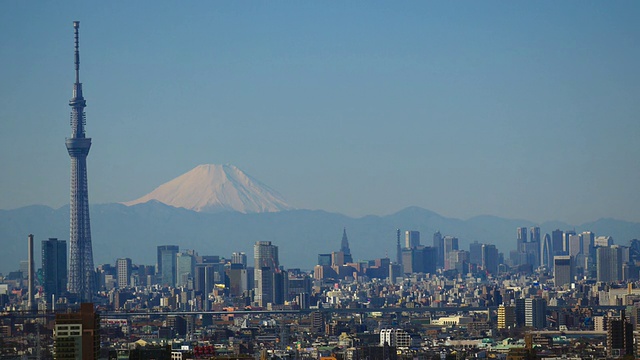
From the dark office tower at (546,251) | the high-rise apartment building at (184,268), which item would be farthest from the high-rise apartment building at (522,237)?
the high-rise apartment building at (184,268)

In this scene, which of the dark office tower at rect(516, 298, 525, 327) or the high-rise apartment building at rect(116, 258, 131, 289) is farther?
the high-rise apartment building at rect(116, 258, 131, 289)

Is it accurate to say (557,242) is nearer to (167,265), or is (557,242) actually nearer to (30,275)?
(167,265)

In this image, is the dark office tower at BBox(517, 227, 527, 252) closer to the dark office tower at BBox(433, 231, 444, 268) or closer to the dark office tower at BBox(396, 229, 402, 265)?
the dark office tower at BBox(433, 231, 444, 268)

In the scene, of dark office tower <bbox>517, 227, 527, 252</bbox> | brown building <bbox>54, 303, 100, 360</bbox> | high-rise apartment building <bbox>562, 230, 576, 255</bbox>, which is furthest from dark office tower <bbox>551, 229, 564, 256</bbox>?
brown building <bbox>54, 303, 100, 360</bbox>

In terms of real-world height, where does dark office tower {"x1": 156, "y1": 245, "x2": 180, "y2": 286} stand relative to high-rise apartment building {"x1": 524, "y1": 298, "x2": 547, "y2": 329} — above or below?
above

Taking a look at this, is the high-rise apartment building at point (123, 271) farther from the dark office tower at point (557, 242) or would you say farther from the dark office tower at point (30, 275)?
the dark office tower at point (557, 242)

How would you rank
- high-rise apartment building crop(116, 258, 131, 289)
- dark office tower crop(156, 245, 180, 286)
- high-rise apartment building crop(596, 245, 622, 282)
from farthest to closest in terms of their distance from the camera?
dark office tower crop(156, 245, 180, 286) < high-rise apartment building crop(116, 258, 131, 289) < high-rise apartment building crop(596, 245, 622, 282)

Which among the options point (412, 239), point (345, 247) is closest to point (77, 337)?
point (345, 247)
